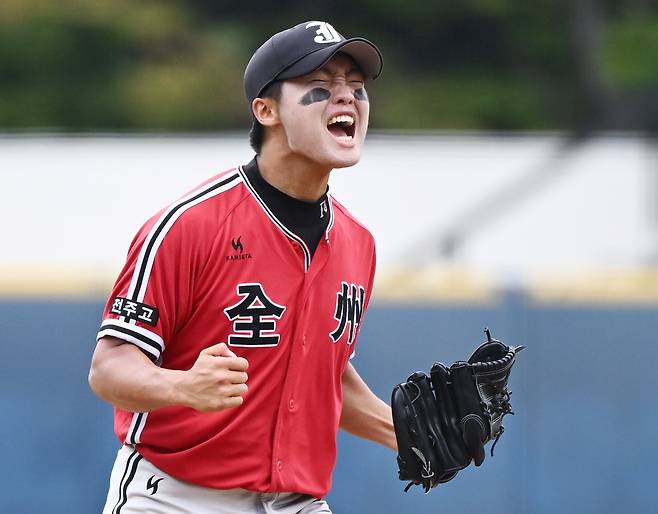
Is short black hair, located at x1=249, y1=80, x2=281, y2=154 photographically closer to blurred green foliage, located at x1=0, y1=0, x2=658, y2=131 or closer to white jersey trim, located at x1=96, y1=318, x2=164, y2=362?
white jersey trim, located at x1=96, y1=318, x2=164, y2=362

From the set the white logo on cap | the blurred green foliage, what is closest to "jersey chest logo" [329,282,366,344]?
the white logo on cap

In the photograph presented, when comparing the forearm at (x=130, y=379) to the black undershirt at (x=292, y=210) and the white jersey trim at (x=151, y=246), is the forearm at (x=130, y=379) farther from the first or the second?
the black undershirt at (x=292, y=210)

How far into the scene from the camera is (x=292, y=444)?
3438 mm

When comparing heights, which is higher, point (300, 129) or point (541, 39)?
point (541, 39)

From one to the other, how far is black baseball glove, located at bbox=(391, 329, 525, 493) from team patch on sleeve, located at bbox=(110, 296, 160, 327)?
76 cm

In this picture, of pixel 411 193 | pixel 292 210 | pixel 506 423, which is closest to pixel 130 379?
pixel 292 210

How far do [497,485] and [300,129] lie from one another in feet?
10.8

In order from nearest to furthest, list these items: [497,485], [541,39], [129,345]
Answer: [129,345] → [497,485] → [541,39]

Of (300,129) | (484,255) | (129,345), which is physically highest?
(484,255)

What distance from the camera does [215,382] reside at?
2.97 meters

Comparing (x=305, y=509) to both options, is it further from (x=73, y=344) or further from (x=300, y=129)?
(x=73, y=344)

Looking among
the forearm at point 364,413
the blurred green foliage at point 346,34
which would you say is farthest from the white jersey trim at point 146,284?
the blurred green foliage at point 346,34

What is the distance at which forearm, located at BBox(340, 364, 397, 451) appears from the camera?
3805 mm

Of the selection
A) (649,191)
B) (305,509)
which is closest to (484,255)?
(649,191)
